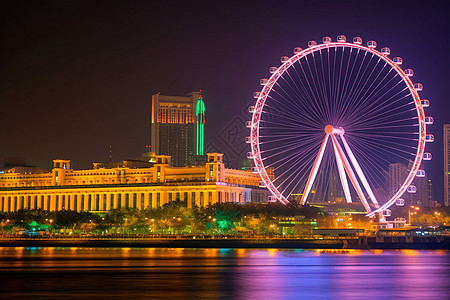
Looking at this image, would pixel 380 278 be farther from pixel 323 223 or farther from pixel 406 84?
pixel 323 223

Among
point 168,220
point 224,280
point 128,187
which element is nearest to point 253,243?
point 168,220

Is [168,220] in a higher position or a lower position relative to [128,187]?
lower

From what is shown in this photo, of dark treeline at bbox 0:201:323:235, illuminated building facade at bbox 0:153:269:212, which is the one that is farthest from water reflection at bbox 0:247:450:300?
illuminated building facade at bbox 0:153:269:212

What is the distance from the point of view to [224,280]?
50.6 m

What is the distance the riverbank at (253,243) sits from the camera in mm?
110125

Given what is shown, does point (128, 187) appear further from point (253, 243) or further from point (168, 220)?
point (253, 243)

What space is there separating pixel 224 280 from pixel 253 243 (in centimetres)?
6345

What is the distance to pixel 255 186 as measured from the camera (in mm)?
174375

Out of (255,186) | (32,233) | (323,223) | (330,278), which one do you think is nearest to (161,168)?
(255,186)

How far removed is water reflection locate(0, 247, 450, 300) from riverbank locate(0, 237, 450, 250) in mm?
40847

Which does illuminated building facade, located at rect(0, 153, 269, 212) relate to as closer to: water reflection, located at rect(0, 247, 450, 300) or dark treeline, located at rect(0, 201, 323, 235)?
Result: dark treeline, located at rect(0, 201, 323, 235)

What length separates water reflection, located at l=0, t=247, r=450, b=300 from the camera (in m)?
41.8

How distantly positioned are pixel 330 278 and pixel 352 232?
217 feet

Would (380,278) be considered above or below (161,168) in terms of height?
below
